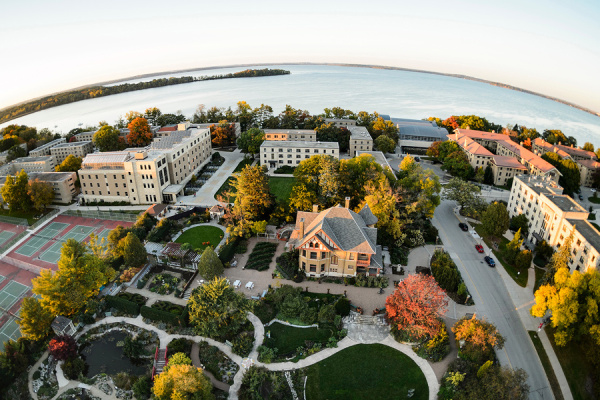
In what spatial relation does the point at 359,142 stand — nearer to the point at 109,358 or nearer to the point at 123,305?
the point at 123,305

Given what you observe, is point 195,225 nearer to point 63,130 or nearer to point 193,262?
point 193,262

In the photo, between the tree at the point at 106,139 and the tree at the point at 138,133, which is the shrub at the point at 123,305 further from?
the tree at the point at 138,133

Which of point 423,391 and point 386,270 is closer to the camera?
point 423,391

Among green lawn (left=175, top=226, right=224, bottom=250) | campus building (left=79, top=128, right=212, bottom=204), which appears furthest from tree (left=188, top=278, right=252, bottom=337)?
campus building (left=79, top=128, right=212, bottom=204)

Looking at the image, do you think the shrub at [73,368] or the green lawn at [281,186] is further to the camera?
the green lawn at [281,186]

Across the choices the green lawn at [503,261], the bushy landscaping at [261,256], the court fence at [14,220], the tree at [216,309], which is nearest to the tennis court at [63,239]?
the court fence at [14,220]

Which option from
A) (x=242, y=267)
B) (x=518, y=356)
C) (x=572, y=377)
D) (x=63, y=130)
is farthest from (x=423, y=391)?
(x=63, y=130)
